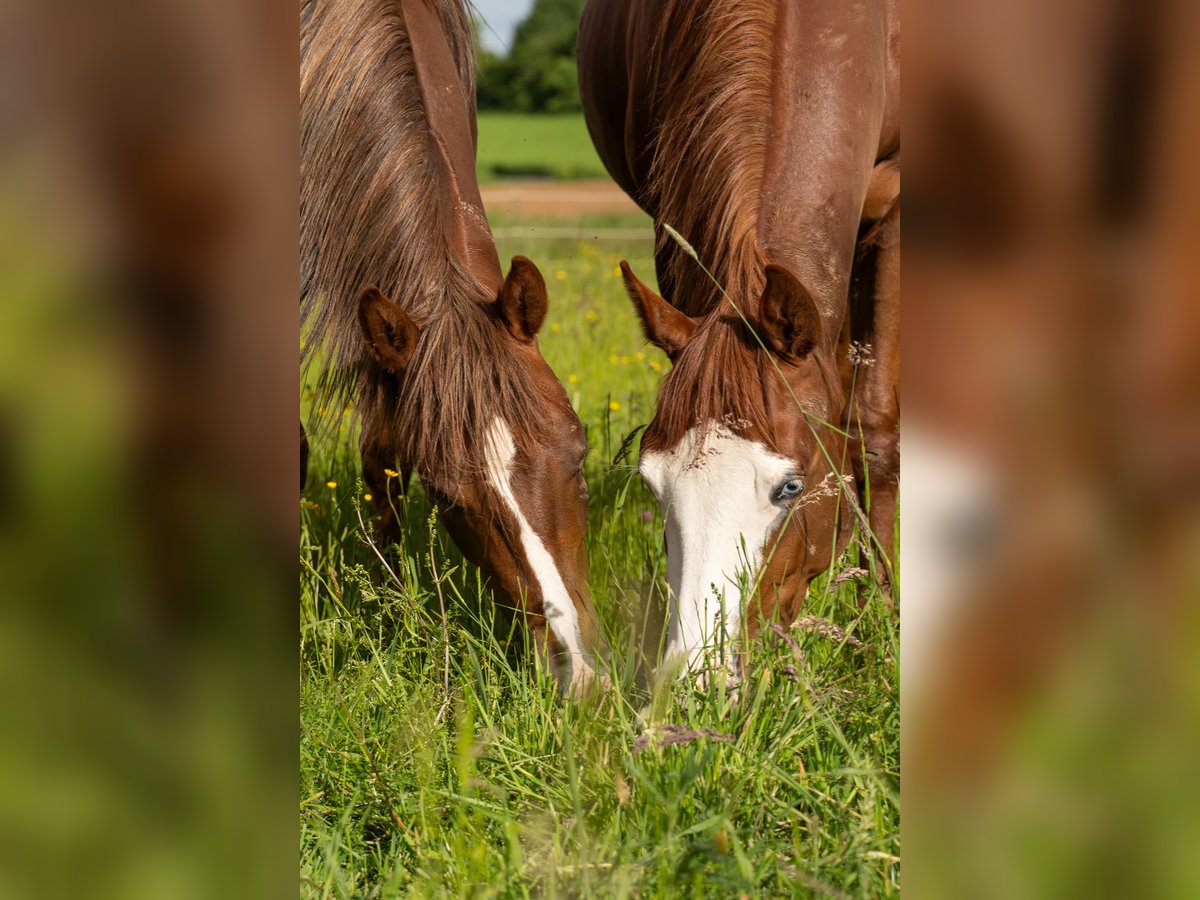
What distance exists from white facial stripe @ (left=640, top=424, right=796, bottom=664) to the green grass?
68.2 ft

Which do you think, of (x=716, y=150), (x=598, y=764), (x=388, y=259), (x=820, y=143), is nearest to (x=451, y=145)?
(x=388, y=259)

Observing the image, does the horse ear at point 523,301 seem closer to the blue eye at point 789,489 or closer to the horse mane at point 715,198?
the horse mane at point 715,198

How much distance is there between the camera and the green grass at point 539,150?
2369 centimetres

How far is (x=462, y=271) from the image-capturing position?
2693 millimetres

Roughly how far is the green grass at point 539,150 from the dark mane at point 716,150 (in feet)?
Result: 65.5

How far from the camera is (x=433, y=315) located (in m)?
2.60

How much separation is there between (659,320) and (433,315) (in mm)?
564

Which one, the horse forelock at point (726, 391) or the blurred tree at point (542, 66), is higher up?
the blurred tree at point (542, 66)

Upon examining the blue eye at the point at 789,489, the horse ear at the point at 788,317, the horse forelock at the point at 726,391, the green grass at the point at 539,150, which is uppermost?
the horse ear at the point at 788,317

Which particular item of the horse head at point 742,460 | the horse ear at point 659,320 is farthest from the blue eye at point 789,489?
the horse ear at point 659,320
